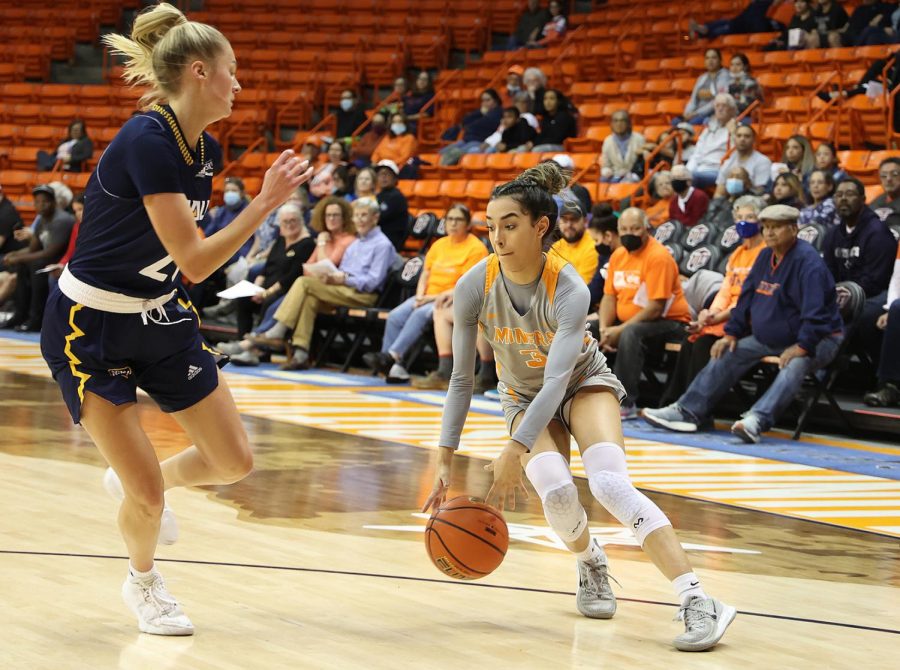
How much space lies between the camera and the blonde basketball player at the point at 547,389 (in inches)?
150

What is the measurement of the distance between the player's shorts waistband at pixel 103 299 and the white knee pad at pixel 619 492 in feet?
4.45

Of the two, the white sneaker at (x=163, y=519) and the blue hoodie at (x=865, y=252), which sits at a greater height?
the white sneaker at (x=163, y=519)

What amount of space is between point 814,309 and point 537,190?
4.67 meters

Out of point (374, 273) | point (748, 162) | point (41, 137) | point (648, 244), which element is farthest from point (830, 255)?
point (41, 137)

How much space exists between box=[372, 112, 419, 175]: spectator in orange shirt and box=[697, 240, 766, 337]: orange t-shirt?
841 cm

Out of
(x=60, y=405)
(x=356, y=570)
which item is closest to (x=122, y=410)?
(x=356, y=570)

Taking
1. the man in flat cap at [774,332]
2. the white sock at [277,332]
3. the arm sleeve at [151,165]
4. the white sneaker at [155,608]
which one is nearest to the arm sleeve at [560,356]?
the white sneaker at [155,608]

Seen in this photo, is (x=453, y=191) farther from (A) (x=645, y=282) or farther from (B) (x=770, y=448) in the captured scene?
(B) (x=770, y=448)

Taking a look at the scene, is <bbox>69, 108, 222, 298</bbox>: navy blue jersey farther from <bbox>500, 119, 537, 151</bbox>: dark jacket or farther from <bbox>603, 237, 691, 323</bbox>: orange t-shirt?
<bbox>500, 119, 537, 151</bbox>: dark jacket

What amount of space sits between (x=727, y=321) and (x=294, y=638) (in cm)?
575

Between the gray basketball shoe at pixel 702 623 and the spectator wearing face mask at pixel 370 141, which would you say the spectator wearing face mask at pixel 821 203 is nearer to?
the gray basketball shoe at pixel 702 623

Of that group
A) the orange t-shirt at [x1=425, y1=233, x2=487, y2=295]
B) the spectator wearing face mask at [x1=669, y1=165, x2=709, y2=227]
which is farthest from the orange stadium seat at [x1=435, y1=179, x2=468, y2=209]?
the spectator wearing face mask at [x1=669, y1=165, x2=709, y2=227]

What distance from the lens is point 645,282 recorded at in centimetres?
927

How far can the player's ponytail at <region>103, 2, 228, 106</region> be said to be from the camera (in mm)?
3506
